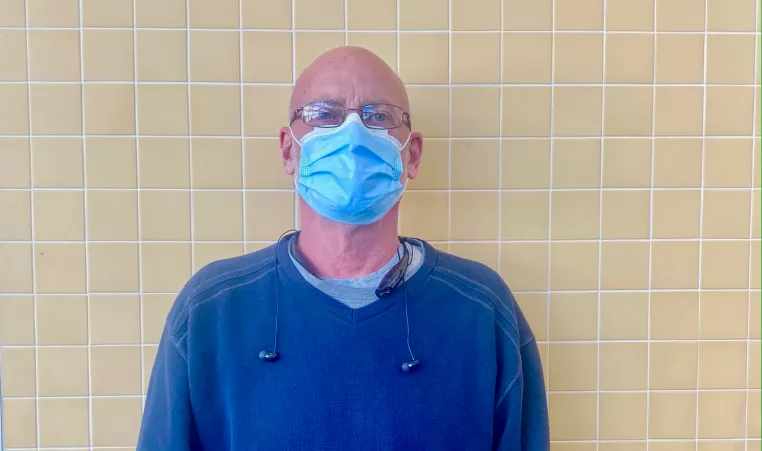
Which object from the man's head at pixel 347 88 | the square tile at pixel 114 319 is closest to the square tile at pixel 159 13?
the man's head at pixel 347 88

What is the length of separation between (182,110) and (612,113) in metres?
1.05

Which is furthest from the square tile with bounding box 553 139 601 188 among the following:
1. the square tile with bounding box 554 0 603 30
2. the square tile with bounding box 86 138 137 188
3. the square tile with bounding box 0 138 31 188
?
the square tile with bounding box 0 138 31 188

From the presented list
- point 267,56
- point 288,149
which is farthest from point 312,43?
point 288,149

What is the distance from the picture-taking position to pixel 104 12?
55.2 inches

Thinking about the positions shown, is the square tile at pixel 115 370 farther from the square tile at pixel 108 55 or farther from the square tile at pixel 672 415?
the square tile at pixel 672 415

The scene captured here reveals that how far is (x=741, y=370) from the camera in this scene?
5.02 ft

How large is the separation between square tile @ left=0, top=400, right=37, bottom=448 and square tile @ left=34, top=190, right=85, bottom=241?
0.40m

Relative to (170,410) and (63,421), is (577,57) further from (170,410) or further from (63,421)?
(63,421)

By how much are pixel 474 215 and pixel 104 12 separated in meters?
1.01

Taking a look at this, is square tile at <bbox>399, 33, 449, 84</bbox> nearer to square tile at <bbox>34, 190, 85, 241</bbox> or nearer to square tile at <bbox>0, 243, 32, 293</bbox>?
square tile at <bbox>34, 190, 85, 241</bbox>

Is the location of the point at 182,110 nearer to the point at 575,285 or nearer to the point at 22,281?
the point at 22,281

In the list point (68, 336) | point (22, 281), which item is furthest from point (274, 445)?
point (22, 281)

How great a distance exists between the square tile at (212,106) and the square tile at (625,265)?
98 cm

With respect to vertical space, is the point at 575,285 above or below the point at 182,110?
below
